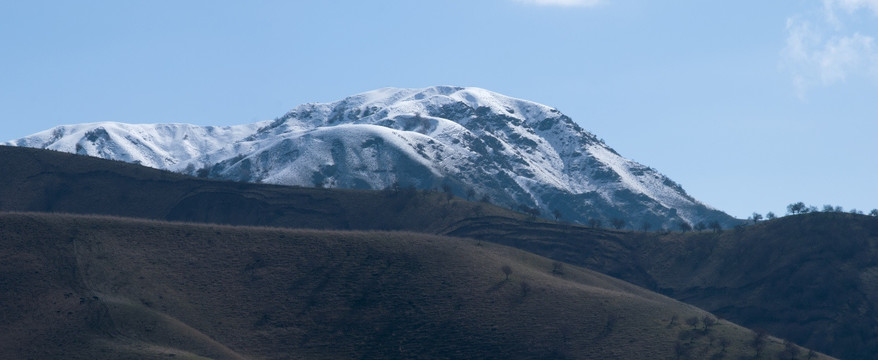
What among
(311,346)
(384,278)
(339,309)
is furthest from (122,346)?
(384,278)

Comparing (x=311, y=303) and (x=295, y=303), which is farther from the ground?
(x=311, y=303)

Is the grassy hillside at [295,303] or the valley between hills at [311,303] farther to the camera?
the valley between hills at [311,303]

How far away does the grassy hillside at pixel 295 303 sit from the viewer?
126 m

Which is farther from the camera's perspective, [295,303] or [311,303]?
[311,303]

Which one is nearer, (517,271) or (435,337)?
(435,337)

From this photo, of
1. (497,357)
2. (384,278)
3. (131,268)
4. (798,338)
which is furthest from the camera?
(798,338)

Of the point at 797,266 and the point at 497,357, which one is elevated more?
the point at 797,266

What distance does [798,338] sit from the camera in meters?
179

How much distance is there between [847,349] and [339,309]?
9104cm

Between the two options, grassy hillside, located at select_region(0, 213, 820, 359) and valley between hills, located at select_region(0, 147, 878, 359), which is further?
valley between hills, located at select_region(0, 147, 878, 359)

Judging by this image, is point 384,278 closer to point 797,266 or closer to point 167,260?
point 167,260

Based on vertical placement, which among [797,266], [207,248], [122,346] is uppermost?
[797,266]

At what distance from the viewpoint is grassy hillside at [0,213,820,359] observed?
126000mm

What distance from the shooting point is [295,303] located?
5763 inches
